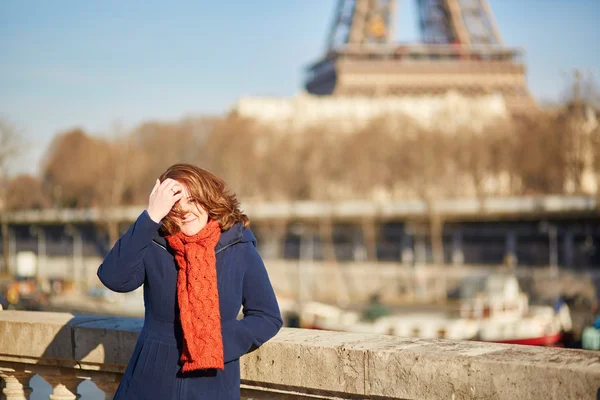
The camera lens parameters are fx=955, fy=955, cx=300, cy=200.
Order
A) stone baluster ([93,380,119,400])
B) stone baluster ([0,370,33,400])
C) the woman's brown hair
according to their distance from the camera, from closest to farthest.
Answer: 1. the woman's brown hair
2. stone baluster ([93,380,119,400])
3. stone baluster ([0,370,33,400])

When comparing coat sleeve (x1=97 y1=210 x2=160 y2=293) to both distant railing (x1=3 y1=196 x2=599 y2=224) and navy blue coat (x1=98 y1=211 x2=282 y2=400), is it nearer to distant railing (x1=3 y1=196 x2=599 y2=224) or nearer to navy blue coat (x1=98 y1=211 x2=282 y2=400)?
navy blue coat (x1=98 y1=211 x2=282 y2=400)

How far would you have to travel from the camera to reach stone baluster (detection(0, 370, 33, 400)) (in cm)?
538

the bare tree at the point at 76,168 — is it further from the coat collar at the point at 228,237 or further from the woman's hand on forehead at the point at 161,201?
the woman's hand on forehead at the point at 161,201

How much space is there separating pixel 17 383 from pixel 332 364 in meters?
2.12

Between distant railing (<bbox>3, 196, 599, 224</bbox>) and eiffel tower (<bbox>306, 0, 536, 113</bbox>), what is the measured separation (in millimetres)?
31371

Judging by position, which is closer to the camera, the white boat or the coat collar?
the coat collar

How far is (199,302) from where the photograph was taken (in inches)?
146

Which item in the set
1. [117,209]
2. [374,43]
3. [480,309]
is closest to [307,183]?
[117,209]

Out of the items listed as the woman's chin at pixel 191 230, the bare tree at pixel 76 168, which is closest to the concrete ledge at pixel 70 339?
the woman's chin at pixel 191 230

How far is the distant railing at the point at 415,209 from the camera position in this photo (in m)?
42.2

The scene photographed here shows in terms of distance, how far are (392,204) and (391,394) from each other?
1738 inches

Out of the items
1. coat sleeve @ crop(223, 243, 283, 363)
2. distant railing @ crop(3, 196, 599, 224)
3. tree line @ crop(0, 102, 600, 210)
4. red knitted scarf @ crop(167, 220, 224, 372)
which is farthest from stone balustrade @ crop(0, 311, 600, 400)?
tree line @ crop(0, 102, 600, 210)

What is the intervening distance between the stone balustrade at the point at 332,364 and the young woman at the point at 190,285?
0.49m

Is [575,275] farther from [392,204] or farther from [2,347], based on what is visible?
[2,347]
